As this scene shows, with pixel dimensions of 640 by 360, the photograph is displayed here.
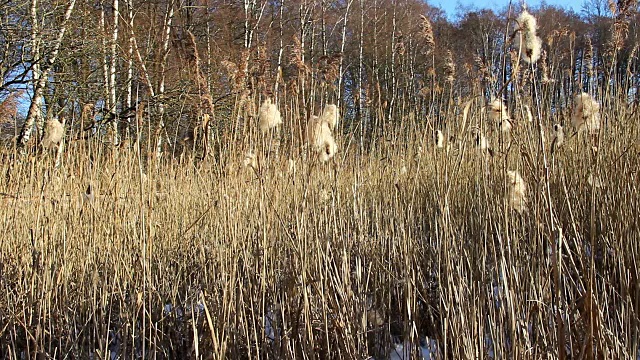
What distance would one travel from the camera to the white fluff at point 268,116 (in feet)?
5.27

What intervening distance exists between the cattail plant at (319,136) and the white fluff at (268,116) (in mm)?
142

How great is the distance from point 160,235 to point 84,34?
6.21 m

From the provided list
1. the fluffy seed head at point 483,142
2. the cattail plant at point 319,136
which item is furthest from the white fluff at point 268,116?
the fluffy seed head at point 483,142

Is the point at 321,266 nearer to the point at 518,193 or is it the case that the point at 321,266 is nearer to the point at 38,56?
the point at 518,193

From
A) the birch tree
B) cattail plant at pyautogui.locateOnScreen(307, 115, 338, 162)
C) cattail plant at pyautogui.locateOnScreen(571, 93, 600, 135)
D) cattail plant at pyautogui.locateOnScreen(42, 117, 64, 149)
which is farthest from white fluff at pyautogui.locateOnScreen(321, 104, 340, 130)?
the birch tree

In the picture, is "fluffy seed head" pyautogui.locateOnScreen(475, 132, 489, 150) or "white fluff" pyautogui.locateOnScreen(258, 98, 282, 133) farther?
"white fluff" pyautogui.locateOnScreen(258, 98, 282, 133)

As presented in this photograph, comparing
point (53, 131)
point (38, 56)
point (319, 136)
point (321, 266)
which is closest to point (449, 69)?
point (319, 136)

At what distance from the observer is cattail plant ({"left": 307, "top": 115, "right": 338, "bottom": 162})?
150cm

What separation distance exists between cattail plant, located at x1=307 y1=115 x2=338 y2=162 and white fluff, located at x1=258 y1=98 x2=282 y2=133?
0.47ft

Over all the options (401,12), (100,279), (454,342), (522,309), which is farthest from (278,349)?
(401,12)

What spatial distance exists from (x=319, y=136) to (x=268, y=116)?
0.65 feet

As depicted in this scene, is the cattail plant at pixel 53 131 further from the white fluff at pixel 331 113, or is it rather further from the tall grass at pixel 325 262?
the white fluff at pixel 331 113

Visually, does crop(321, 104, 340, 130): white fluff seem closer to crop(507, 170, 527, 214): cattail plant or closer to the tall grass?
the tall grass

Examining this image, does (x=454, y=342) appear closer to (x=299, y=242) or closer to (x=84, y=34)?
(x=299, y=242)
